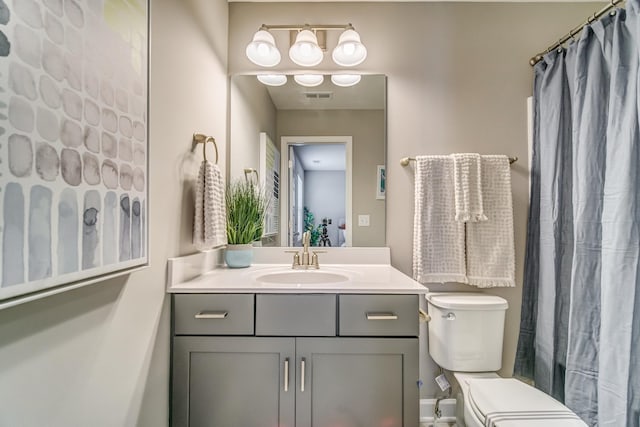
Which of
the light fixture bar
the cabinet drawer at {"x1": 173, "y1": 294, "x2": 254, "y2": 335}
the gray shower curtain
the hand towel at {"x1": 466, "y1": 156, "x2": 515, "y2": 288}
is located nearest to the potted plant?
the cabinet drawer at {"x1": 173, "y1": 294, "x2": 254, "y2": 335}

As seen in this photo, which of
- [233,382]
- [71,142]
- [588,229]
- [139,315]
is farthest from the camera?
[588,229]

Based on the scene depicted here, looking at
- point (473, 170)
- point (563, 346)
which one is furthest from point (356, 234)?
point (563, 346)

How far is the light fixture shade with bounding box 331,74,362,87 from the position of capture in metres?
1.71

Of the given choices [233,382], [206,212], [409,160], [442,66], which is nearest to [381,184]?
[409,160]

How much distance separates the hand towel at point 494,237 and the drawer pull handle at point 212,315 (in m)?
1.30

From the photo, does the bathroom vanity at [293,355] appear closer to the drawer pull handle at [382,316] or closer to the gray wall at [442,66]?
the drawer pull handle at [382,316]

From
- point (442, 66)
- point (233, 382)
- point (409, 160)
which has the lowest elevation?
point (233, 382)

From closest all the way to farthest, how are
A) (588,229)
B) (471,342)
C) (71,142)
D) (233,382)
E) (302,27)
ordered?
(71,142) < (233,382) < (588,229) < (471,342) < (302,27)

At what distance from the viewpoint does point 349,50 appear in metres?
1.60

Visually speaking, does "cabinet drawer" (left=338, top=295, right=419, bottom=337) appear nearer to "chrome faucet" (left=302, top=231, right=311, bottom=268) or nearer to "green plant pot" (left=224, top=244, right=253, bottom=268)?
"chrome faucet" (left=302, top=231, right=311, bottom=268)

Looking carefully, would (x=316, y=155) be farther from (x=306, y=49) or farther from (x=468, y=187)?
(x=468, y=187)

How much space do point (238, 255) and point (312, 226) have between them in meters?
0.47

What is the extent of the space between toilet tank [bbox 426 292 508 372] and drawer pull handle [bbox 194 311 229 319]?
1.06 meters

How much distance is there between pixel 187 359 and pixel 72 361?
1.55 ft
